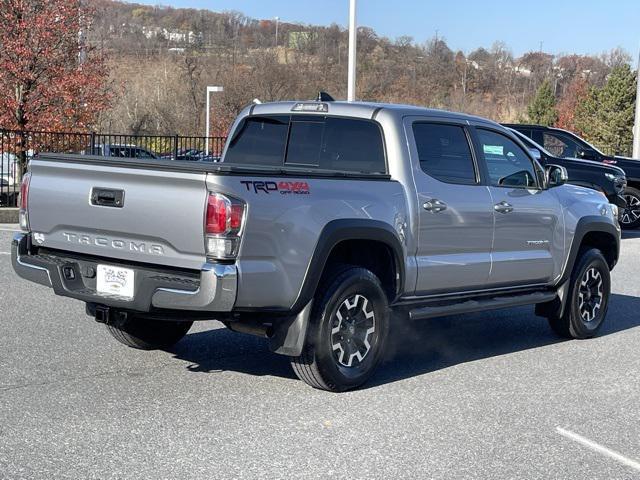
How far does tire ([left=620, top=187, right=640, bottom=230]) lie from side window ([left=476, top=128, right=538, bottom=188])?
11.7m

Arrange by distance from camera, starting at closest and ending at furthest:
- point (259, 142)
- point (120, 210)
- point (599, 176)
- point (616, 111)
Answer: point (120, 210) → point (259, 142) → point (599, 176) → point (616, 111)

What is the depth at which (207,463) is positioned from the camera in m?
4.48

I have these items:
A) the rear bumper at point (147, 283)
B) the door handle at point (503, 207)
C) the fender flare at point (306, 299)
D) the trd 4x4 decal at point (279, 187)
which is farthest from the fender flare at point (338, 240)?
the door handle at point (503, 207)

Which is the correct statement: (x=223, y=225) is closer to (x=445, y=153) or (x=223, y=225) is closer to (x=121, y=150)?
(x=445, y=153)

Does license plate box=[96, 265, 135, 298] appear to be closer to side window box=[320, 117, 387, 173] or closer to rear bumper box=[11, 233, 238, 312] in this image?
rear bumper box=[11, 233, 238, 312]

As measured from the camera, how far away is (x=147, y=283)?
207 inches

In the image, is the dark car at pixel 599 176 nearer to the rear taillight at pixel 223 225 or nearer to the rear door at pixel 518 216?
the rear door at pixel 518 216

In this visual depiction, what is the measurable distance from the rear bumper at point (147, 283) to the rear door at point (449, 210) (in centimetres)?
186

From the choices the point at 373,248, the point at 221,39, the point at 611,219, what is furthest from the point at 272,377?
the point at 221,39

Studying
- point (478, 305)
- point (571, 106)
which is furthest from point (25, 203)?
point (571, 106)

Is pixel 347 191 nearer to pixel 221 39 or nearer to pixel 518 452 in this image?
pixel 518 452

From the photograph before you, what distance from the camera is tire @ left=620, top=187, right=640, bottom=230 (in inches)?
725

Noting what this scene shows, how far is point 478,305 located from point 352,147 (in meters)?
1.62

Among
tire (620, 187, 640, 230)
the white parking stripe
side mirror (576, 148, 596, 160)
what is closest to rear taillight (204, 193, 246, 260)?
the white parking stripe
